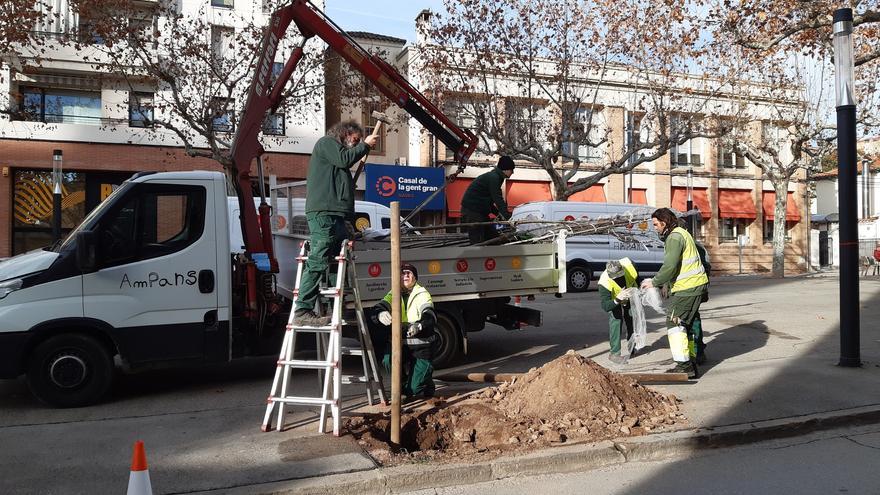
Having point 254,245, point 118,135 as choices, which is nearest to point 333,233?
point 254,245

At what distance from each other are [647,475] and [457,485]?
1378 mm

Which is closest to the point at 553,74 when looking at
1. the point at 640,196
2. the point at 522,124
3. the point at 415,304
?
the point at 522,124

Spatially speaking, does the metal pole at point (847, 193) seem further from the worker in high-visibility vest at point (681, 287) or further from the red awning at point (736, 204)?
the red awning at point (736, 204)

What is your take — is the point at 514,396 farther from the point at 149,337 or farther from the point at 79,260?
the point at 79,260

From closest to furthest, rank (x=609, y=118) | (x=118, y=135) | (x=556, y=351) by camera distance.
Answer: (x=556, y=351) < (x=118, y=135) < (x=609, y=118)

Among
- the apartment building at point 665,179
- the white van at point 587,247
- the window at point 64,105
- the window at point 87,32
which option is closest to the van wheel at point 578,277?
the white van at point 587,247

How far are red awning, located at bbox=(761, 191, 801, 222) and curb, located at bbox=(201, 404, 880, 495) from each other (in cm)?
3189

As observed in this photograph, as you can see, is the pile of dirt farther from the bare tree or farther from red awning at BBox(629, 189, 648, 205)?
red awning at BBox(629, 189, 648, 205)

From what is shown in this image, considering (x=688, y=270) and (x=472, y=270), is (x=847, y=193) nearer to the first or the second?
(x=688, y=270)

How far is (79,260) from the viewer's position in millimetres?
6133

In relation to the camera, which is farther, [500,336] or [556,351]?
[500,336]

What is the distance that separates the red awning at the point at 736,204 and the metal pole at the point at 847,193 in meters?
27.6

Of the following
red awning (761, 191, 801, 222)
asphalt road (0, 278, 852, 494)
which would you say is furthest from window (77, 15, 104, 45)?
red awning (761, 191, 801, 222)

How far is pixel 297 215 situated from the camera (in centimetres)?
874
